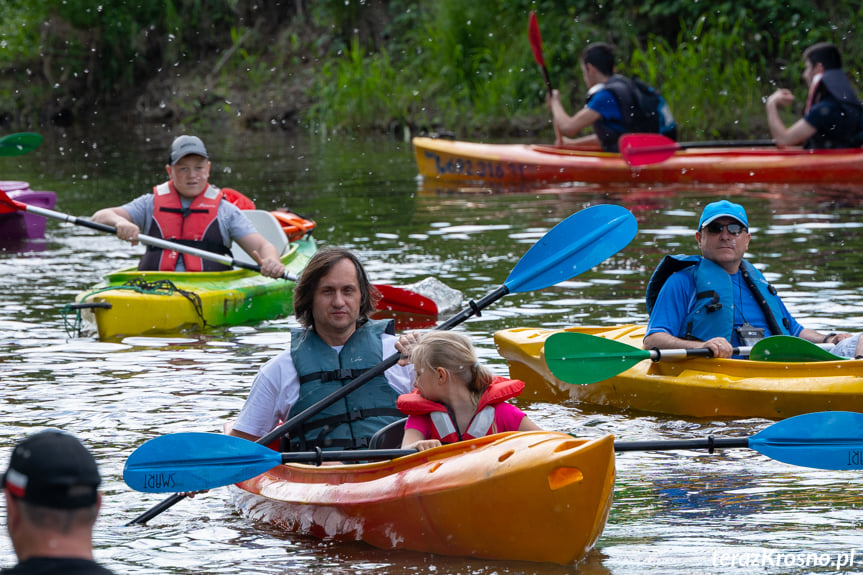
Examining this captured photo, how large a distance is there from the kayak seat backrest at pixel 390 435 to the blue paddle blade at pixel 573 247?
1030 mm

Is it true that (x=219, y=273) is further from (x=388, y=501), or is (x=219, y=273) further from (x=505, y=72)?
(x=505, y=72)

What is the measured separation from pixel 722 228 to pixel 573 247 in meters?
0.56

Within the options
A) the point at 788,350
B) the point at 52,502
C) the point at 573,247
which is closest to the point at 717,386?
the point at 788,350

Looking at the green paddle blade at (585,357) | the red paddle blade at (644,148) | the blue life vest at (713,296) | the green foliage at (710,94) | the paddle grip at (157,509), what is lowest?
the paddle grip at (157,509)

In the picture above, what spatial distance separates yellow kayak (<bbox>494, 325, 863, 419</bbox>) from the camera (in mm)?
4773

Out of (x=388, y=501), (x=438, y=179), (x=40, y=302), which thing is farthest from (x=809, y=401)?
(x=438, y=179)

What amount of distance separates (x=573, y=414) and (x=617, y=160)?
7300 mm

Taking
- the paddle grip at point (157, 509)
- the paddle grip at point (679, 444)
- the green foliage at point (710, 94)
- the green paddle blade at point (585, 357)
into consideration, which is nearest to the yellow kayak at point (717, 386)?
the green paddle blade at point (585, 357)

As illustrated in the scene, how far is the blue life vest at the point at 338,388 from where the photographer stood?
12.9ft

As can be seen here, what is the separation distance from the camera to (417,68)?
66.6ft

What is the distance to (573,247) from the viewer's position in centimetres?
485

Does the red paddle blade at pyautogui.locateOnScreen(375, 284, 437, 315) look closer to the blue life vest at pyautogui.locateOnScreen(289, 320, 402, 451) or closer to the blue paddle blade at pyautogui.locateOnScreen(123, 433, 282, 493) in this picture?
the blue life vest at pyautogui.locateOnScreen(289, 320, 402, 451)

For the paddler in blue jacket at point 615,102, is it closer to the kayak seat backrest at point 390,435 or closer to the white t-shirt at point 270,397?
the white t-shirt at point 270,397

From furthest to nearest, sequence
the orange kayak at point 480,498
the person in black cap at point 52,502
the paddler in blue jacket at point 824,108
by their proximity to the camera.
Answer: the paddler in blue jacket at point 824,108, the orange kayak at point 480,498, the person in black cap at point 52,502
